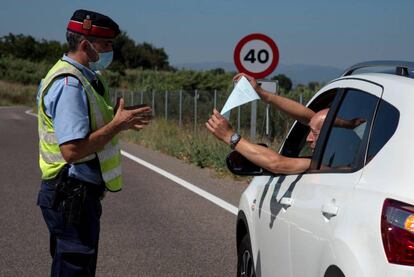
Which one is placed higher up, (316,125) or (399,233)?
(316,125)

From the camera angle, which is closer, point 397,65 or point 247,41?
point 397,65

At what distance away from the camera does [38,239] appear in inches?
317

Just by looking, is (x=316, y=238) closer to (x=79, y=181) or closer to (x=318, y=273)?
(x=318, y=273)

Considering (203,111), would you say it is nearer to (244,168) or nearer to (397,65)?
(244,168)

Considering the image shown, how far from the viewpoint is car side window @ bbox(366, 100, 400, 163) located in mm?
3084

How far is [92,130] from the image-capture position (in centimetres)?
409

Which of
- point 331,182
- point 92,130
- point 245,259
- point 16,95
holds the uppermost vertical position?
point 92,130

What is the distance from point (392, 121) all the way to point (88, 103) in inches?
67.6

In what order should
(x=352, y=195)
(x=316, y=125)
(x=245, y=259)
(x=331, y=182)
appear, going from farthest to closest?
1. (x=245, y=259)
2. (x=316, y=125)
3. (x=331, y=182)
4. (x=352, y=195)

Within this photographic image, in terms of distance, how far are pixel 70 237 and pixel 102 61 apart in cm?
104

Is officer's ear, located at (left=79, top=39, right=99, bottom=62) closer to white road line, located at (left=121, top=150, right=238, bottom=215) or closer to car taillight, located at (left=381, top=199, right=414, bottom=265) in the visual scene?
car taillight, located at (left=381, top=199, right=414, bottom=265)

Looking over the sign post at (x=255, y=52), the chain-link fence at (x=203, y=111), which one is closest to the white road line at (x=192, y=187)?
the chain-link fence at (x=203, y=111)

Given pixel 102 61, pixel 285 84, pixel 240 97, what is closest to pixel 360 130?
pixel 240 97

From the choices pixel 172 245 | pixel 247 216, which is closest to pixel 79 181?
pixel 247 216
